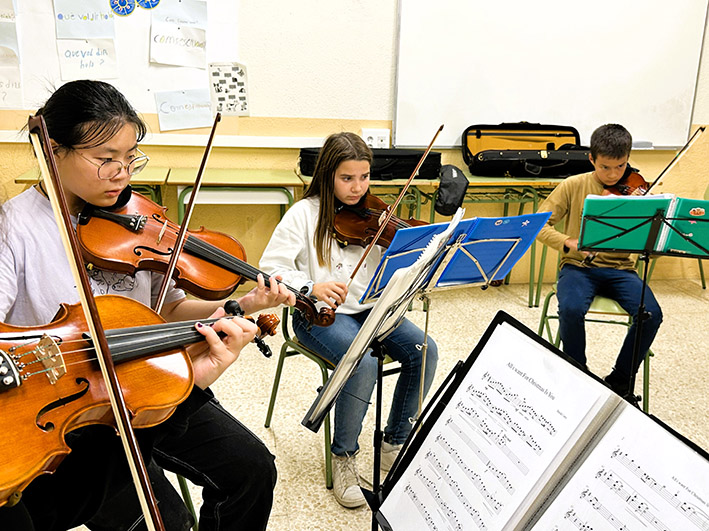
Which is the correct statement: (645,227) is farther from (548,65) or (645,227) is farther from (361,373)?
(548,65)

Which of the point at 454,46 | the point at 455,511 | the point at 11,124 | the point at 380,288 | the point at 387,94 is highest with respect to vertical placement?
the point at 454,46

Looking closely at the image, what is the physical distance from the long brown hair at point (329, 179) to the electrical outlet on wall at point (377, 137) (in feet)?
4.68

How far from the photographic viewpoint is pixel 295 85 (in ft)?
10.3

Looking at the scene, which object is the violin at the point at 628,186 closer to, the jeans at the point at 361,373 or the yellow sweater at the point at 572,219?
the yellow sweater at the point at 572,219

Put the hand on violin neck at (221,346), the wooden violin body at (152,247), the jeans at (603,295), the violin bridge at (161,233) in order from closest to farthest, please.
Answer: the hand on violin neck at (221,346) → the wooden violin body at (152,247) → the violin bridge at (161,233) → the jeans at (603,295)

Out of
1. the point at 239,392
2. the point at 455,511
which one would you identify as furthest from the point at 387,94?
the point at 455,511

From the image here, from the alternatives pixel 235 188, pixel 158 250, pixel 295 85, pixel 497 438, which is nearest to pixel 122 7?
pixel 295 85

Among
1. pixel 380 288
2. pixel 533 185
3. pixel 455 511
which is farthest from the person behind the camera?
pixel 533 185

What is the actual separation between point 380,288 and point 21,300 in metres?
0.81

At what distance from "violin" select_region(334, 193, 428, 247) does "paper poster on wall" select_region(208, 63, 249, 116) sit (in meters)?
1.47

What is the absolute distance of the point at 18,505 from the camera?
0.80 m

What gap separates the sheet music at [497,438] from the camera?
78 centimetres

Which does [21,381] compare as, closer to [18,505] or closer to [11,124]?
[18,505]

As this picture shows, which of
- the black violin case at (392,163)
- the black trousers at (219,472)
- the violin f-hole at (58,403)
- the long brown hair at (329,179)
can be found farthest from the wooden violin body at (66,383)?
the black violin case at (392,163)
